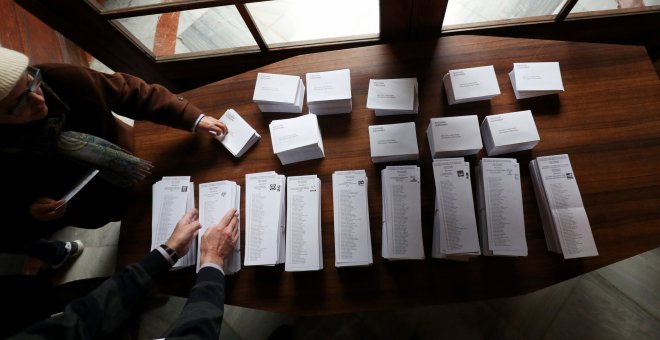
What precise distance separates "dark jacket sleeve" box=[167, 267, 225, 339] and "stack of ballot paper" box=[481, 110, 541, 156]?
3.45 feet

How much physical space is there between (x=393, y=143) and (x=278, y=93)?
51 cm

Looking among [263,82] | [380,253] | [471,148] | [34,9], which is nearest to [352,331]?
[380,253]

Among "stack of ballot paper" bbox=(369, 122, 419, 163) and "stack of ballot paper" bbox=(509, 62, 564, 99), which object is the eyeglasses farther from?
"stack of ballot paper" bbox=(509, 62, 564, 99)

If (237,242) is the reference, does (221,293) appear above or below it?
below

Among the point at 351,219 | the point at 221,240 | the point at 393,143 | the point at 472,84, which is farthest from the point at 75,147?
the point at 472,84

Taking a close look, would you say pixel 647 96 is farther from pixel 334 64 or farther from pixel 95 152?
pixel 95 152

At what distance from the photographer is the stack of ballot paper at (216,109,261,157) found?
1341 millimetres

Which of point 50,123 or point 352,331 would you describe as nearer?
point 50,123

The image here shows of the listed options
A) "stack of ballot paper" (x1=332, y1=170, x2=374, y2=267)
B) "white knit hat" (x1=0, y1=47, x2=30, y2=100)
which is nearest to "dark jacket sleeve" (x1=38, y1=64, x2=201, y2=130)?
"white knit hat" (x1=0, y1=47, x2=30, y2=100)

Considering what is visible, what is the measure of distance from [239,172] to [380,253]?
0.63m

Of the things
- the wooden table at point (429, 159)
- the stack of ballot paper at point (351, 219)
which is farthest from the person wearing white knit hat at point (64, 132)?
the stack of ballot paper at point (351, 219)

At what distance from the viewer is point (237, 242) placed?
1.21 metres

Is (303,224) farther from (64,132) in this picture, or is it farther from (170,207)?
(64,132)

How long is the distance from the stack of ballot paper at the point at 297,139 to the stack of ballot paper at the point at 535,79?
0.78 metres
